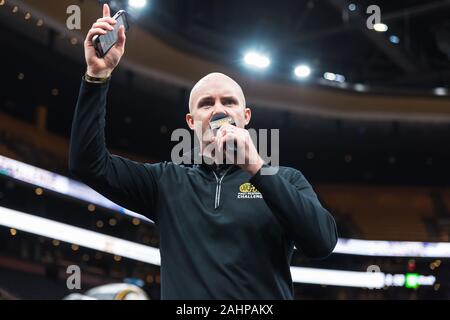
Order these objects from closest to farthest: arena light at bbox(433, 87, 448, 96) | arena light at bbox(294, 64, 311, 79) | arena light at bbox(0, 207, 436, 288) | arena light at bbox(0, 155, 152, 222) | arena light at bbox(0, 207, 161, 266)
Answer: arena light at bbox(0, 155, 152, 222)
arena light at bbox(0, 207, 161, 266)
arena light at bbox(0, 207, 436, 288)
arena light at bbox(294, 64, 311, 79)
arena light at bbox(433, 87, 448, 96)

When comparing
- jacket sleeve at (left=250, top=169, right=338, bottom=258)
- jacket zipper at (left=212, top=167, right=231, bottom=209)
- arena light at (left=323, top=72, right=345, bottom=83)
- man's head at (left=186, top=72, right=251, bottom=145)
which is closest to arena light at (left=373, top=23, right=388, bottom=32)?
arena light at (left=323, top=72, right=345, bottom=83)

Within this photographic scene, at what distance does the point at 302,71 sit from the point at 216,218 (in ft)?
51.0

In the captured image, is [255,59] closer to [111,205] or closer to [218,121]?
[111,205]

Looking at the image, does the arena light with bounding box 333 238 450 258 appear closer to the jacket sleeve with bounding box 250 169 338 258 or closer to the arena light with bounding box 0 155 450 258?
the arena light with bounding box 0 155 450 258

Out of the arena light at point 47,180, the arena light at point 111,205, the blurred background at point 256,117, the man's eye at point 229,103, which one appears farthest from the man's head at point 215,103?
the arena light at point 47,180

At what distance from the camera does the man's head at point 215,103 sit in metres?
1.83

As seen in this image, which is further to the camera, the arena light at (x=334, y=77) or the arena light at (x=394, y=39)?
the arena light at (x=334, y=77)

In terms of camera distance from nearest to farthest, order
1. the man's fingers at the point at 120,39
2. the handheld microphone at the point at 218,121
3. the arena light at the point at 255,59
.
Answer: the handheld microphone at the point at 218,121 < the man's fingers at the point at 120,39 < the arena light at the point at 255,59

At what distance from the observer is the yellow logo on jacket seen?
172 centimetres

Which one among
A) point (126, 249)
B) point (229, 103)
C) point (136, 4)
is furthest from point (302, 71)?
point (229, 103)

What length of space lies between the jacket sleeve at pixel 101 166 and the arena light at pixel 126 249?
8.09 metres

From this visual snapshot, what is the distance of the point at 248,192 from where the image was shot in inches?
68.5

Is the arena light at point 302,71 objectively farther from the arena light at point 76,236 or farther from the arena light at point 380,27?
the arena light at point 76,236

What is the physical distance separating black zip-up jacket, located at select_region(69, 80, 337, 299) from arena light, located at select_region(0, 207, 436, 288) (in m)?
8.14
